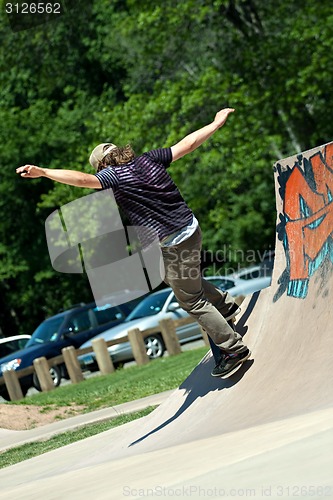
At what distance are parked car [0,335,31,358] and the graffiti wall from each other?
20.1 m

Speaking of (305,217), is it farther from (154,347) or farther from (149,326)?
(149,326)

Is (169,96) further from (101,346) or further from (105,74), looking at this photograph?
(105,74)

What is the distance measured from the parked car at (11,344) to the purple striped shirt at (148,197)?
810 inches

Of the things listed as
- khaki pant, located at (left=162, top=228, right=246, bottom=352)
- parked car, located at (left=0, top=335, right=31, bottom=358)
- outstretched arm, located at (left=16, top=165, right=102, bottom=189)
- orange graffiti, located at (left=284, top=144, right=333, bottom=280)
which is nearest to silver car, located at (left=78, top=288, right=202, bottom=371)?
parked car, located at (left=0, top=335, right=31, bottom=358)

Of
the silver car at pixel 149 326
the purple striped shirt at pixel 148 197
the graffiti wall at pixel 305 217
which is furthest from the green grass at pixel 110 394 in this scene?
the purple striped shirt at pixel 148 197

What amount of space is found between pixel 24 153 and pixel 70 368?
Result: 21.2 m

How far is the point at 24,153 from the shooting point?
40.8 metres

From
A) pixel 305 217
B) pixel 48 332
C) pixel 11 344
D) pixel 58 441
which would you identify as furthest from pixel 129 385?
pixel 11 344

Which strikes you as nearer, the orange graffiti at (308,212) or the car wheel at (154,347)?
the orange graffiti at (308,212)

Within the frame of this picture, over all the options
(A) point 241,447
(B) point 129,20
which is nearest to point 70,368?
(B) point 129,20

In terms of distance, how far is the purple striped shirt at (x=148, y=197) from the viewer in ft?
23.3

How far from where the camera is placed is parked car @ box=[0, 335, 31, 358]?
27.5 metres

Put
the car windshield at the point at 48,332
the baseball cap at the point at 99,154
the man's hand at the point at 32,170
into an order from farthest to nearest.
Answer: the car windshield at the point at 48,332 < the baseball cap at the point at 99,154 < the man's hand at the point at 32,170

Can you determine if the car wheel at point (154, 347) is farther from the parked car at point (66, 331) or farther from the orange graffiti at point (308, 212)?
the orange graffiti at point (308, 212)
